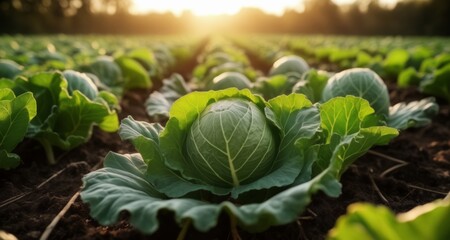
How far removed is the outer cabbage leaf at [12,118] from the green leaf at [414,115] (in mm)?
2838

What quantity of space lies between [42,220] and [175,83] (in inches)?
99.8

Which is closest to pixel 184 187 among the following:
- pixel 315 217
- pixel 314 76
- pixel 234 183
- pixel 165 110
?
pixel 234 183

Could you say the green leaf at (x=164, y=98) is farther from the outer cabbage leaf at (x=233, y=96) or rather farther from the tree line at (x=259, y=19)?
the tree line at (x=259, y=19)

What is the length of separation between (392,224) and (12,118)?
2.71 meters

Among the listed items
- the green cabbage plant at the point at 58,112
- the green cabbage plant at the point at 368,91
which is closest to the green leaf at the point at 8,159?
the green cabbage plant at the point at 58,112

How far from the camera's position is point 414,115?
12.5 feet

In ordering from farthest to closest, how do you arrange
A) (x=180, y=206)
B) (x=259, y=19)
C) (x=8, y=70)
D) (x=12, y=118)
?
1. (x=259, y=19)
2. (x=8, y=70)
3. (x=12, y=118)
4. (x=180, y=206)

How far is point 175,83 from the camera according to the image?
5.09 m

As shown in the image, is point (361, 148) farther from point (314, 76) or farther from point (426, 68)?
point (426, 68)

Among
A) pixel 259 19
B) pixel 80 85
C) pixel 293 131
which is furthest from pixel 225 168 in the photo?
pixel 259 19

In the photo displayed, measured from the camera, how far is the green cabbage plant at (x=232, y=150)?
2473mm

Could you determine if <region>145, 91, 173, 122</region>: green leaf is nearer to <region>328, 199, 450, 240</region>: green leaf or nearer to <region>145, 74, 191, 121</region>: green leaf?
<region>145, 74, 191, 121</region>: green leaf

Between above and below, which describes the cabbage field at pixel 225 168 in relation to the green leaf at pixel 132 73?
above

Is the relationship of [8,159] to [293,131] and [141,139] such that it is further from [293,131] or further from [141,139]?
[293,131]
